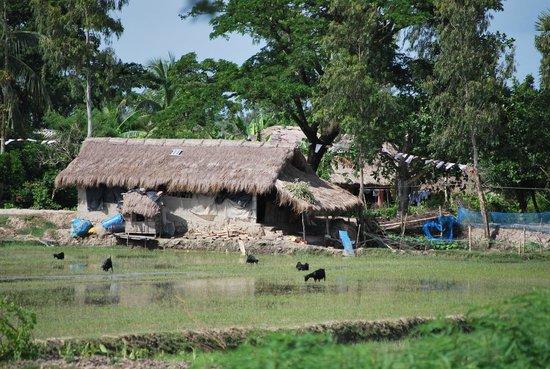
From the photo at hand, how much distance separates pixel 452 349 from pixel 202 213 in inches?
827

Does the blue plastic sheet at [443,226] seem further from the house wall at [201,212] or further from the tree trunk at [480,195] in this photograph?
the house wall at [201,212]

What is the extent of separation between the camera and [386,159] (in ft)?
103

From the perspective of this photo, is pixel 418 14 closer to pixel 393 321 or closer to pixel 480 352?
pixel 393 321

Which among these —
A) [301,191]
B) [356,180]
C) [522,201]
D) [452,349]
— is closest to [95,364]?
[452,349]

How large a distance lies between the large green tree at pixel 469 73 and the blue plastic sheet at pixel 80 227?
389 inches

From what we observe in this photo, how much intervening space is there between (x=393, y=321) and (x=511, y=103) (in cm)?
2002

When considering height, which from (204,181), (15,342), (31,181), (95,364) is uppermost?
(31,181)

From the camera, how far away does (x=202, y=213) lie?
27438mm

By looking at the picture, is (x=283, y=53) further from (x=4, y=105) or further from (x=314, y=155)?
(x=4, y=105)

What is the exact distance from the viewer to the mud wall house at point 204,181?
2664 centimetres

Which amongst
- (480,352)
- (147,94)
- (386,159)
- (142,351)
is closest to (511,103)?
(386,159)

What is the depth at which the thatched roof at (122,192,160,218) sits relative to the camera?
1032 inches

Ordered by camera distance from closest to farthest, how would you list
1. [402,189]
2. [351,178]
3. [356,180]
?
1. [402,189]
2. [356,180]
3. [351,178]

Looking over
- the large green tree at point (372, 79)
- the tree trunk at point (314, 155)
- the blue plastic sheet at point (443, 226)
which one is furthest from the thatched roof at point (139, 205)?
the blue plastic sheet at point (443, 226)
